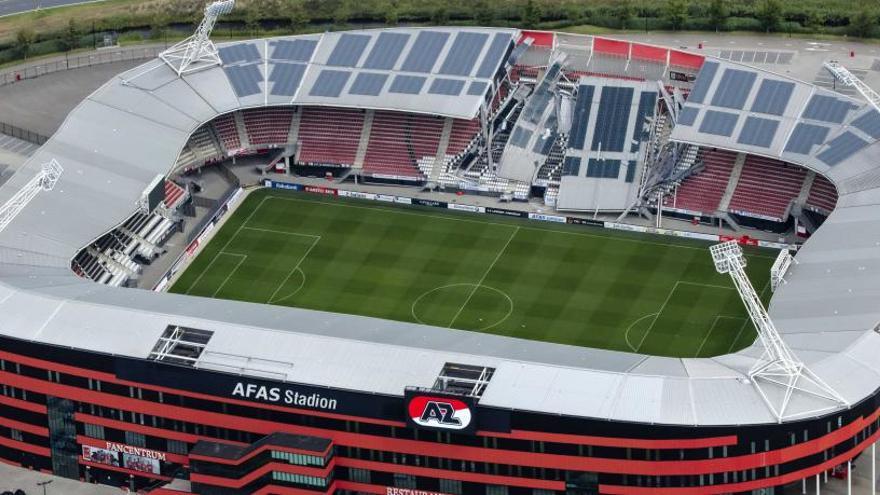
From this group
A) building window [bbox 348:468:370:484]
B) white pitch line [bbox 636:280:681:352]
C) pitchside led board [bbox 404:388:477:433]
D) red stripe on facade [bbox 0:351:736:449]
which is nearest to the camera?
red stripe on facade [bbox 0:351:736:449]

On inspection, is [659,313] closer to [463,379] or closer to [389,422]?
[463,379]

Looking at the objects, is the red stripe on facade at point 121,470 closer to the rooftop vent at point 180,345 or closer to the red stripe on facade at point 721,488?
the rooftop vent at point 180,345

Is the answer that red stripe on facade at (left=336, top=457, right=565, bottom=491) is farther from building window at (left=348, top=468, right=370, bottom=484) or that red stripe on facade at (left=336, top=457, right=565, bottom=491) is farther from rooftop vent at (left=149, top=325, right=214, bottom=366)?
rooftop vent at (left=149, top=325, right=214, bottom=366)

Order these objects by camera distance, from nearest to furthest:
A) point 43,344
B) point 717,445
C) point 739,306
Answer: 1. point 717,445
2. point 43,344
3. point 739,306

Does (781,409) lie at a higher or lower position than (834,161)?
lower

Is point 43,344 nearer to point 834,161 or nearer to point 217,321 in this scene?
point 217,321

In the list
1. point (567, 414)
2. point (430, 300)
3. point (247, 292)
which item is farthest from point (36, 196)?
point (567, 414)

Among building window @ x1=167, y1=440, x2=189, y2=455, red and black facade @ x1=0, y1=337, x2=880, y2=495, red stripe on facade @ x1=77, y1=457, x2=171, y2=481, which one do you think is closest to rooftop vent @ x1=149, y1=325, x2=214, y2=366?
red and black facade @ x1=0, y1=337, x2=880, y2=495

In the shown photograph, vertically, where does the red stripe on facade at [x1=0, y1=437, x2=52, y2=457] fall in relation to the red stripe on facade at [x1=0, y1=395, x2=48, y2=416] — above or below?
below
